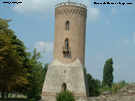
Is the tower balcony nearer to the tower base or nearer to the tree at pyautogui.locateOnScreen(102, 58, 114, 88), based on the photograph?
the tower base

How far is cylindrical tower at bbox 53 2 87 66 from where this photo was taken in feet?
76.4

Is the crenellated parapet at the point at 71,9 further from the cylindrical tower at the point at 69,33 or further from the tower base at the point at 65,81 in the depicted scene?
the tower base at the point at 65,81

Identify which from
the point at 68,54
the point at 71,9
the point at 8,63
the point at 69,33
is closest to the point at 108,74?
the point at 68,54

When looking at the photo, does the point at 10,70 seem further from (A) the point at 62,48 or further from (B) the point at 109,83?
(B) the point at 109,83

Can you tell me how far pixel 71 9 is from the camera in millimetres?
23703

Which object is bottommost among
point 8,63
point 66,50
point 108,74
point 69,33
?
point 8,63

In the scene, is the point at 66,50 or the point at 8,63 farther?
the point at 66,50

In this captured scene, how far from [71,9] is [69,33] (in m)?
2.66

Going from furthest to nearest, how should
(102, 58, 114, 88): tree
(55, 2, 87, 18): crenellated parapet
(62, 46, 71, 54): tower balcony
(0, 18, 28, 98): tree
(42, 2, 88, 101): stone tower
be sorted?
(102, 58, 114, 88): tree → (55, 2, 87, 18): crenellated parapet → (62, 46, 71, 54): tower balcony → (42, 2, 88, 101): stone tower → (0, 18, 28, 98): tree

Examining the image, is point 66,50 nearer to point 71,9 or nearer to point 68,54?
point 68,54

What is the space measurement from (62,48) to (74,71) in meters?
2.85

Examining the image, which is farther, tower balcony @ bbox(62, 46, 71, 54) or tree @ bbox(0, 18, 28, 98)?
tower balcony @ bbox(62, 46, 71, 54)

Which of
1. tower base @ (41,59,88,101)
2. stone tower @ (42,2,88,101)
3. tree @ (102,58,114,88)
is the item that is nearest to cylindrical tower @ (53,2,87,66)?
stone tower @ (42,2,88,101)

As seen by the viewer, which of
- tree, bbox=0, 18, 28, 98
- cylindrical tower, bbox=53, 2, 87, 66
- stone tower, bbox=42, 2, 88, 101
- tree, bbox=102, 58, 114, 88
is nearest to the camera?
tree, bbox=0, 18, 28, 98
